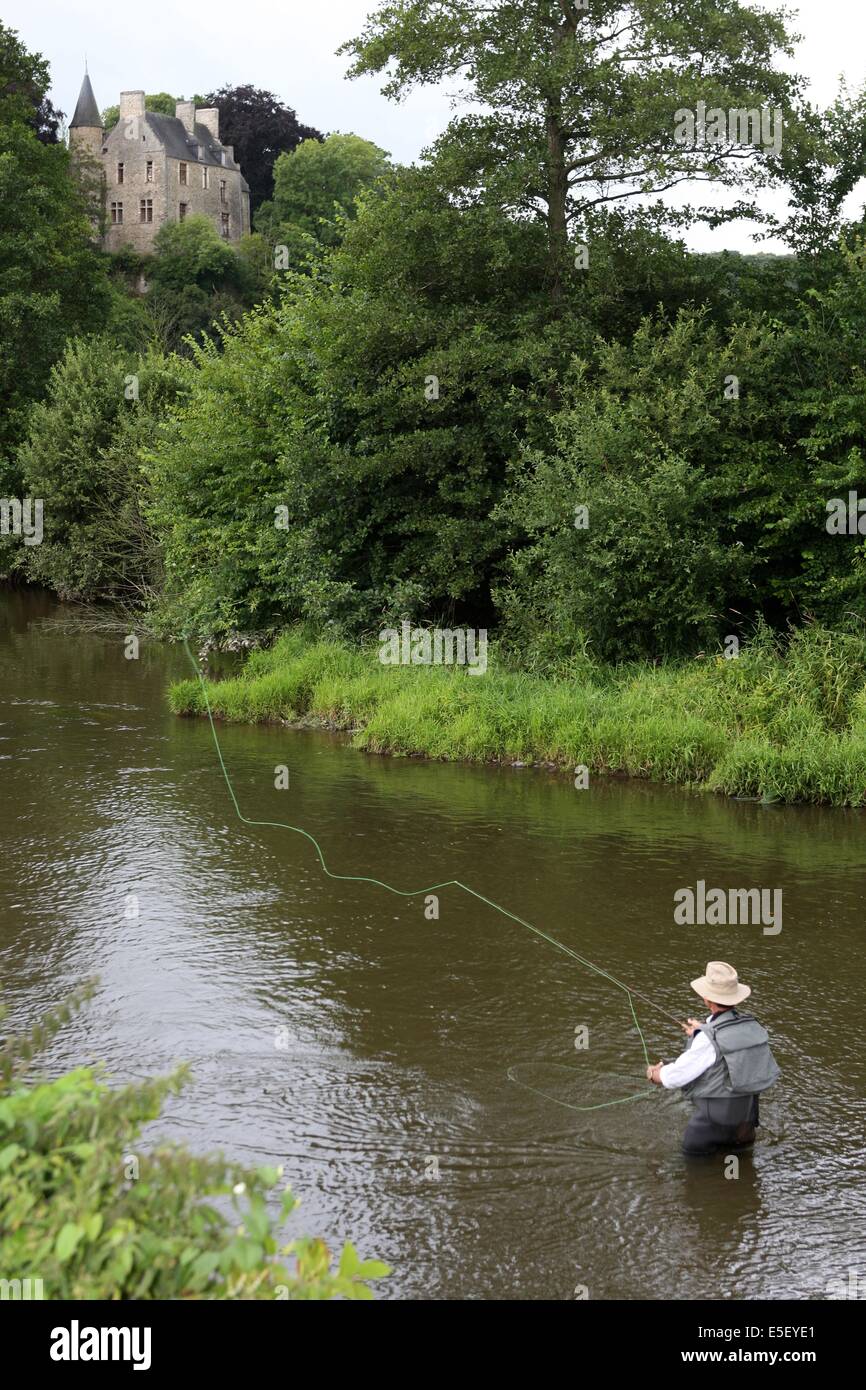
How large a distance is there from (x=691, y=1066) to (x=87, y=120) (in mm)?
93887

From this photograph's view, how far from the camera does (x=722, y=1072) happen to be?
25.2 ft

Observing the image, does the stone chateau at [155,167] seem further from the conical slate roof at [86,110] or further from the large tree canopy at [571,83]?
the large tree canopy at [571,83]

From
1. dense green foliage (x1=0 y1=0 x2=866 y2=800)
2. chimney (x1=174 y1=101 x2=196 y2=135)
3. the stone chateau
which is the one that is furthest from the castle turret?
dense green foliage (x1=0 y1=0 x2=866 y2=800)

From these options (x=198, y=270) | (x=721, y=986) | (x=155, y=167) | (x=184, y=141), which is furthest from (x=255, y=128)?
(x=721, y=986)

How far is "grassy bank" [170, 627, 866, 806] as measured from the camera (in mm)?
16688

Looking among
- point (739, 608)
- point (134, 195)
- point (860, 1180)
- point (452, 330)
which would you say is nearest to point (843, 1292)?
point (860, 1180)

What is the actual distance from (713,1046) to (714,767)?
974 centimetres

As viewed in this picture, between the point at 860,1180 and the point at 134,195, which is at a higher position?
the point at 134,195

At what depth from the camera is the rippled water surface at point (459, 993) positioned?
7184 millimetres

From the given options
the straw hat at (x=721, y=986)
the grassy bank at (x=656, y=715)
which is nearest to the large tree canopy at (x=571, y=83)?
the grassy bank at (x=656, y=715)

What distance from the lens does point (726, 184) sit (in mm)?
22656

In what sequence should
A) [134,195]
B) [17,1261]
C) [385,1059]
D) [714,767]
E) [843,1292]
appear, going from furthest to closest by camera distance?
[134,195]
[714,767]
[385,1059]
[843,1292]
[17,1261]

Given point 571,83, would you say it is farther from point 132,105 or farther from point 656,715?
point 132,105

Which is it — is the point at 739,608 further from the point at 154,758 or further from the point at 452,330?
the point at 154,758
